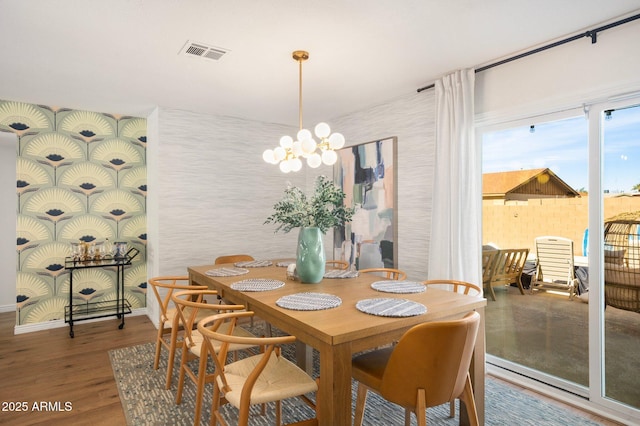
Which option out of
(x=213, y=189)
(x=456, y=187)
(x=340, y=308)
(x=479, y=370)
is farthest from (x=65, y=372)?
(x=456, y=187)

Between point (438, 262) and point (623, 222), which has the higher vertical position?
point (623, 222)

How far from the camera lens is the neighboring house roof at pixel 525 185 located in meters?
2.71

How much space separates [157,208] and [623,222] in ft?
13.8

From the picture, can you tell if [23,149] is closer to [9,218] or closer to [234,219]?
[9,218]

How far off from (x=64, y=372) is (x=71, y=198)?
2095 millimetres

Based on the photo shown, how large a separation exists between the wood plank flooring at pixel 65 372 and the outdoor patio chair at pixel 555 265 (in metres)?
0.82

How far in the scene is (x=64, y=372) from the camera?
120 inches

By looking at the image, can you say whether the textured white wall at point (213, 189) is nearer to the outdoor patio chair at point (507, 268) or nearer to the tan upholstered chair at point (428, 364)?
the outdoor patio chair at point (507, 268)

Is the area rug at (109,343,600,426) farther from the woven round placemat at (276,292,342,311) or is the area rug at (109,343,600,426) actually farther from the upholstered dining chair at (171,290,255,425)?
the woven round placemat at (276,292,342,311)

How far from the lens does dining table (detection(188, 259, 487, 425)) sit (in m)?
1.57

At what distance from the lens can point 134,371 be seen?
120 inches

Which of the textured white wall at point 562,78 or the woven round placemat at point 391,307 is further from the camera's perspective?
the textured white wall at point 562,78

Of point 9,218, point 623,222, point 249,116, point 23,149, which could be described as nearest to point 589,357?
point 623,222

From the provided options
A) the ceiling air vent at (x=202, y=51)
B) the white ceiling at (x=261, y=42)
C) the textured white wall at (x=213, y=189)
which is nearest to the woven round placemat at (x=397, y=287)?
the white ceiling at (x=261, y=42)
